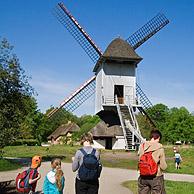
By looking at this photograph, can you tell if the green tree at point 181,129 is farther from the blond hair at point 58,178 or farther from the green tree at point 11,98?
the blond hair at point 58,178

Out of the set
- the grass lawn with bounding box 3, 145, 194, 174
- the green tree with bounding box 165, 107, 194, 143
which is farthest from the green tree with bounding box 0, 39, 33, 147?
the green tree with bounding box 165, 107, 194, 143

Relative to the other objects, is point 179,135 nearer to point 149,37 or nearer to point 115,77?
point 149,37

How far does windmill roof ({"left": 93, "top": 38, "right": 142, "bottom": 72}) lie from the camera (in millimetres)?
41000

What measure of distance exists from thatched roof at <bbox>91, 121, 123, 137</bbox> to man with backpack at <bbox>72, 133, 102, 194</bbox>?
3378cm

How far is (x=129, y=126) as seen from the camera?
3903 cm

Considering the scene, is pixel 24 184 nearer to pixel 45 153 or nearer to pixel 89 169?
pixel 89 169

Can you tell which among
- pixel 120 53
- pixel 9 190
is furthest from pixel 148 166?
pixel 120 53

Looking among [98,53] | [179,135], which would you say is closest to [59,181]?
[98,53]

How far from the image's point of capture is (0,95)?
81.7 ft

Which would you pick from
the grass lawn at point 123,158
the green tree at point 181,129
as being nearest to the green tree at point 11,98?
the grass lawn at point 123,158

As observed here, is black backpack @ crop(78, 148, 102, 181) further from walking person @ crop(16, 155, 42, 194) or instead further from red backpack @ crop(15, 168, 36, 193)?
red backpack @ crop(15, 168, 36, 193)

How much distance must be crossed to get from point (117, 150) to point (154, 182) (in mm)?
32958

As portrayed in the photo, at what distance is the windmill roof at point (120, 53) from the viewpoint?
4100cm

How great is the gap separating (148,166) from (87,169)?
4.20ft
